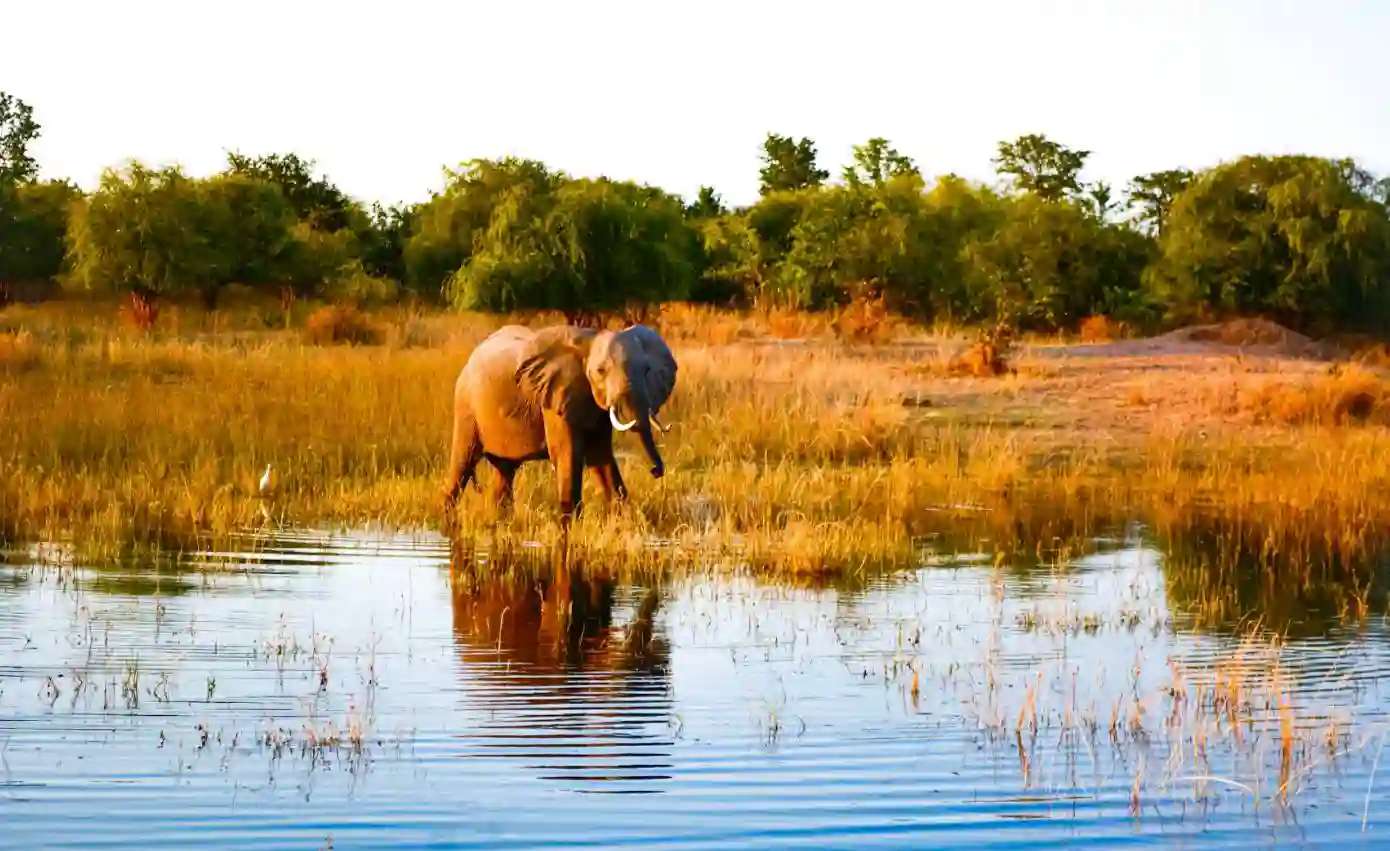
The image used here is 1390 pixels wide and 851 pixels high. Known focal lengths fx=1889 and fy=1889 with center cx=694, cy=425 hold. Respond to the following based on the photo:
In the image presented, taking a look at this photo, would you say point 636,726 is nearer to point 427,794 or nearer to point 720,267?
point 427,794

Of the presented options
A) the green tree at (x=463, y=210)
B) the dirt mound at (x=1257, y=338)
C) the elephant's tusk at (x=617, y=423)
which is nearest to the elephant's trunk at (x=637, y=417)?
the elephant's tusk at (x=617, y=423)

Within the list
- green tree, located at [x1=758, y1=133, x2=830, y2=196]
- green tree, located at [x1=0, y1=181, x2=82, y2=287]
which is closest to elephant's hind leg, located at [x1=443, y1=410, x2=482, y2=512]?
green tree, located at [x1=0, y1=181, x2=82, y2=287]

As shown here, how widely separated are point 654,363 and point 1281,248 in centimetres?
2467

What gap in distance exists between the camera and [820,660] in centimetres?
908

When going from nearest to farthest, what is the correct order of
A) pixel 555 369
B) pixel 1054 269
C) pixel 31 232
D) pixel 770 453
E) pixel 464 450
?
pixel 555 369 < pixel 464 450 < pixel 770 453 < pixel 1054 269 < pixel 31 232

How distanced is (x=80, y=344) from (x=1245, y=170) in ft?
75.0

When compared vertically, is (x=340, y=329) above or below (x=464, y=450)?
above

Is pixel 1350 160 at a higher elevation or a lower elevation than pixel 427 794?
higher

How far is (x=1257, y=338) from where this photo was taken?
107 feet

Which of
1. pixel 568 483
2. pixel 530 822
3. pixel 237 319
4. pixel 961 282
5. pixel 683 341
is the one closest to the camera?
pixel 530 822

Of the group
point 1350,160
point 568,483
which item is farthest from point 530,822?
point 1350,160

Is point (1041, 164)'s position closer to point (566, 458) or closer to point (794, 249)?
point (794, 249)

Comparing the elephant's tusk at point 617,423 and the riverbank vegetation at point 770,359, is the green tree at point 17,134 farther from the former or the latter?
the elephant's tusk at point 617,423

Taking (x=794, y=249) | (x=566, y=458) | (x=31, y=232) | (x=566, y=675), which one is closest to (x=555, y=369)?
(x=566, y=458)
